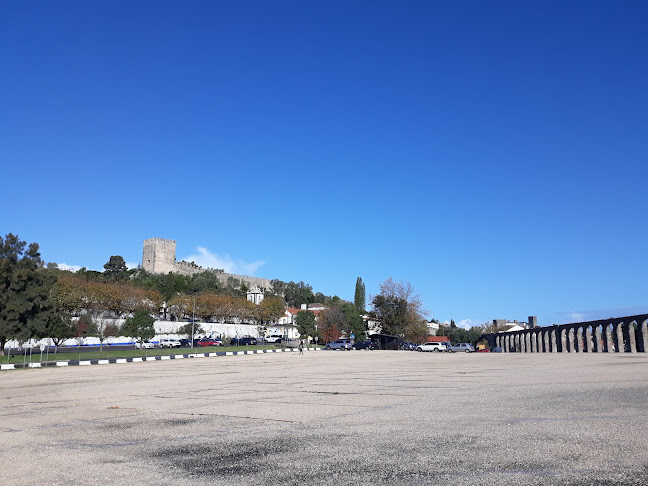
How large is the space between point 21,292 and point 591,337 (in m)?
56.8

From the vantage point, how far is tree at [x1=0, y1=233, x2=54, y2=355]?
3631cm

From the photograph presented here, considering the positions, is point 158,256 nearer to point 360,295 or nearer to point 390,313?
point 360,295

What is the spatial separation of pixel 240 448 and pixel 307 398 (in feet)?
18.4

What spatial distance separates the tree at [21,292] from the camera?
3631 cm

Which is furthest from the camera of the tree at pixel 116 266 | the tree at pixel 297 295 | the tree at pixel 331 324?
the tree at pixel 297 295

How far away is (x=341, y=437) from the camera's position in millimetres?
7883

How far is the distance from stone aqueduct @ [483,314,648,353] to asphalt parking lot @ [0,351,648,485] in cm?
4070

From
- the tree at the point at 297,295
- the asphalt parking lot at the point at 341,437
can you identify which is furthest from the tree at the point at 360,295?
the asphalt parking lot at the point at 341,437

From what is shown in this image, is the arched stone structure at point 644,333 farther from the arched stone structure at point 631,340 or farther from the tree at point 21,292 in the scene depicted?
the tree at point 21,292

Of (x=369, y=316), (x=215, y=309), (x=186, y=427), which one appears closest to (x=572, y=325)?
(x=369, y=316)

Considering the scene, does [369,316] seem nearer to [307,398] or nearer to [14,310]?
[14,310]

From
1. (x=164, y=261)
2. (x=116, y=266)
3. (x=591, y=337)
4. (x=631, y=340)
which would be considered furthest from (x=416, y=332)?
(x=164, y=261)

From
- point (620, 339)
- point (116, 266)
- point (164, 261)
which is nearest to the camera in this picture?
point (620, 339)

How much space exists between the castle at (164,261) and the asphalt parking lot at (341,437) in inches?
5757
